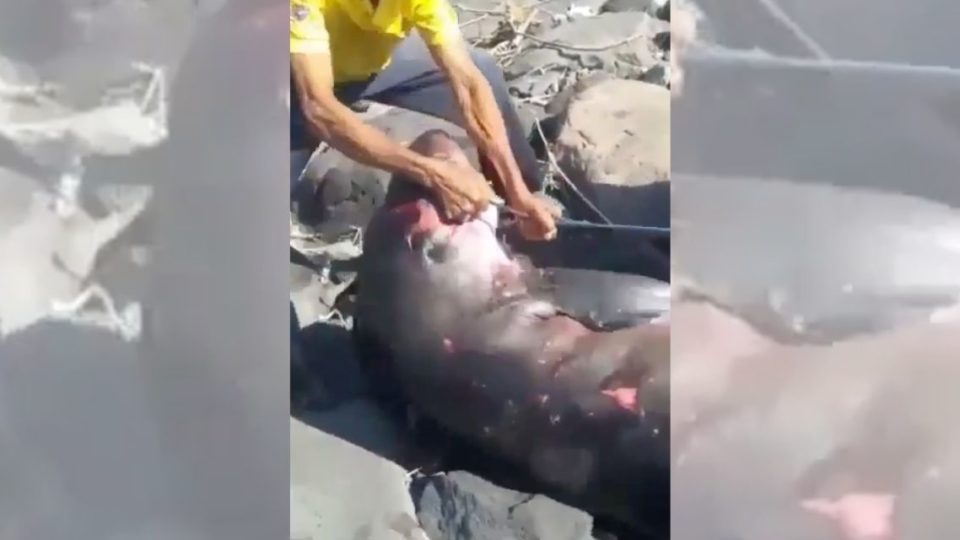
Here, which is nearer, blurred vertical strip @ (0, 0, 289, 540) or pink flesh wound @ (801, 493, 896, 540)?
pink flesh wound @ (801, 493, 896, 540)

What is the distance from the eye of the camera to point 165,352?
1235 millimetres

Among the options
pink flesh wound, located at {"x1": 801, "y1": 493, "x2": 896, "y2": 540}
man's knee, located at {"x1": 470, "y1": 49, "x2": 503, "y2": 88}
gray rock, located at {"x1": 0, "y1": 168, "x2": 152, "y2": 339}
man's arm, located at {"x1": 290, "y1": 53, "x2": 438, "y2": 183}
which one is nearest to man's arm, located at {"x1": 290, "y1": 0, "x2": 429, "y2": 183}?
man's arm, located at {"x1": 290, "y1": 53, "x2": 438, "y2": 183}

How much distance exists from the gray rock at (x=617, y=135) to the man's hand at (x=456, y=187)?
0.32ft

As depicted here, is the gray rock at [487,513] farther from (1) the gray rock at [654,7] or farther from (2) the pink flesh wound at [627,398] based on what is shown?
(1) the gray rock at [654,7]

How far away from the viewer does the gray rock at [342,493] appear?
3.92 ft

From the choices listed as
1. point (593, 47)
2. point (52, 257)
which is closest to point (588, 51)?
point (593, 47)

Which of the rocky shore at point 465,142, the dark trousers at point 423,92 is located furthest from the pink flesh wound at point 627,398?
the dark trousers at point 423,92

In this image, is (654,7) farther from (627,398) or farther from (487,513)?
(487,513)

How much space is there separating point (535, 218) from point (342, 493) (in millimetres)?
370

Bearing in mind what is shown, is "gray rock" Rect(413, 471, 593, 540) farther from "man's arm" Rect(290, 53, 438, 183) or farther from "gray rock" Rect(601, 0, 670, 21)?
"gray rock" Rect(601, 0, 670, 21)

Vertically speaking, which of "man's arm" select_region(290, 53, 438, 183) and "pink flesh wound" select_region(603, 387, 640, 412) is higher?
"man's arm" select_region(290, 53, 438, 183)

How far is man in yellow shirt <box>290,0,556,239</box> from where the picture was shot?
46.6 inches

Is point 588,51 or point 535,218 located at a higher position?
point 588,51

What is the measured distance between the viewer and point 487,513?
117 cm
